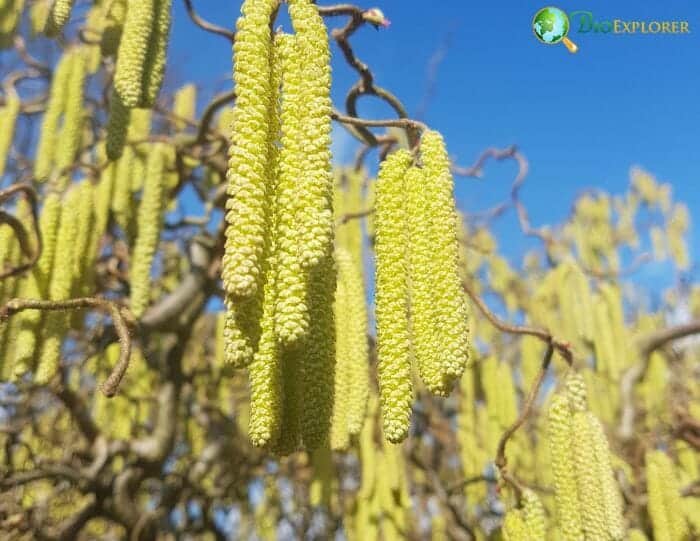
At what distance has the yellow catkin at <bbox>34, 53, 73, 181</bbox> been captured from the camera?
2322 millimetres

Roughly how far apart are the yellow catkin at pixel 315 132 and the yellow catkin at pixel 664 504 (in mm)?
2158

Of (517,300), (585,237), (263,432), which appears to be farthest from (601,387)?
(263,432)

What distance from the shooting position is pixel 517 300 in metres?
5.35

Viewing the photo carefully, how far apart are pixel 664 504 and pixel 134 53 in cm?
237

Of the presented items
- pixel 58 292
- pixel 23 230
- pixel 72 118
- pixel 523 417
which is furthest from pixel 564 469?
pixel 72 118

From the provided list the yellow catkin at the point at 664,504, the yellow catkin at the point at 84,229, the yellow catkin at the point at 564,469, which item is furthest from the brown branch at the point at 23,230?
the yellow catkin at the point at 664,504

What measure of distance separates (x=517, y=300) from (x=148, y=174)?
3.69 m

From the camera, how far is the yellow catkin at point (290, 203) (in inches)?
Result: 30.5

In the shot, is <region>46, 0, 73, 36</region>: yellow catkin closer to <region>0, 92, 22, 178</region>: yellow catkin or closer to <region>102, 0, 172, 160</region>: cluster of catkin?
<region>102, 0, 172, 160</region>: cluster of catkin

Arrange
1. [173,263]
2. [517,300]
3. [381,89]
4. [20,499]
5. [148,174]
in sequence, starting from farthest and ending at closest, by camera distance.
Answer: [517,300] → [173,263] → [20,499] → [148,174] → [381,89]

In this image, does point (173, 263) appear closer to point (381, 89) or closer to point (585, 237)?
point (381, 89)

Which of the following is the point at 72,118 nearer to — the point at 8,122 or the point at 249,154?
the point at 8,122

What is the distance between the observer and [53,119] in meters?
2.32

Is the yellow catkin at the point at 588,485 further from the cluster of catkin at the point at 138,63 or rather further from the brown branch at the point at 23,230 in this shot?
the brown branch at the point at 23,230
